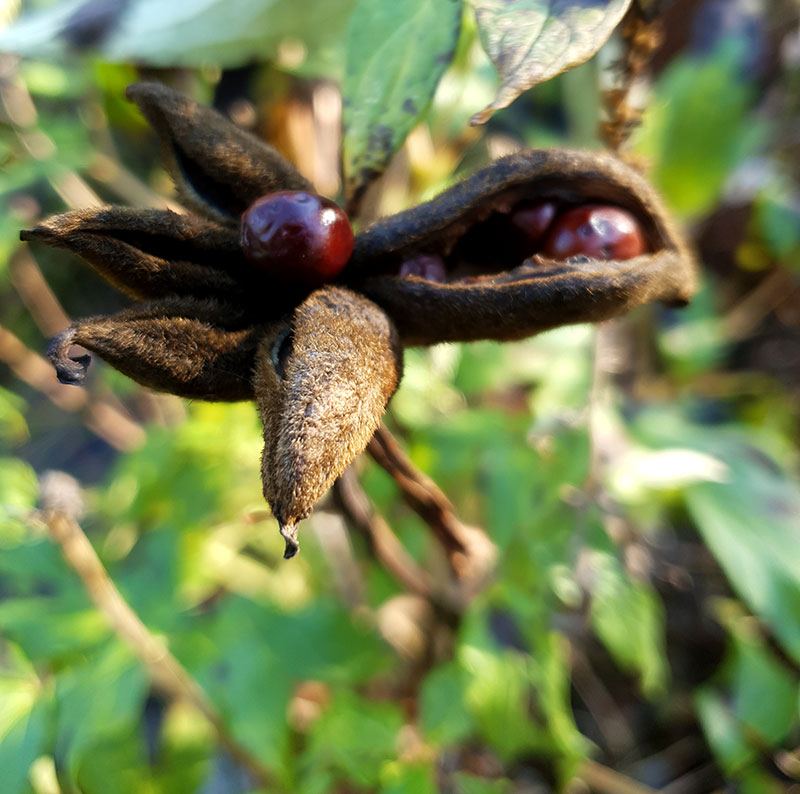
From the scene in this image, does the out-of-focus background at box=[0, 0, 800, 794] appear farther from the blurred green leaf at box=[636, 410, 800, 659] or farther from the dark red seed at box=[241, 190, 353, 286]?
the dark red seed at box=[241, 190, 353, 286]

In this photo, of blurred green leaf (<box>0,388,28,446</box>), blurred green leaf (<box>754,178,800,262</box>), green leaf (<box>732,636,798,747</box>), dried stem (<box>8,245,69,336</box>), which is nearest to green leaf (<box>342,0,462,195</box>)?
blurred green leaf (<box>0,388,28,446</box>)

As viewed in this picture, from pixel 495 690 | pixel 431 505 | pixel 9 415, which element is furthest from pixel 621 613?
pixel 9 415

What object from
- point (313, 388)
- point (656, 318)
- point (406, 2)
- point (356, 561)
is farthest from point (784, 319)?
point (313, 388)

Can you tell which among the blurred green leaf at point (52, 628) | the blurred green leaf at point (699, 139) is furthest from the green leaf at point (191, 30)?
the blurred green leaf at point (699, 139)

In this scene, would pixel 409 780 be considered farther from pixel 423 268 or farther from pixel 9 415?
pixel 9 415

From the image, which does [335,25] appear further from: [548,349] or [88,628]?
[88,628]

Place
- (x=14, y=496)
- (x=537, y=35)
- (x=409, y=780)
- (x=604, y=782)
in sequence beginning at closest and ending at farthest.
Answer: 1. (x=537, y=35)
2. (x=409, y=780)
3. (x=14, y=496)
4. (x=604, y=782)
